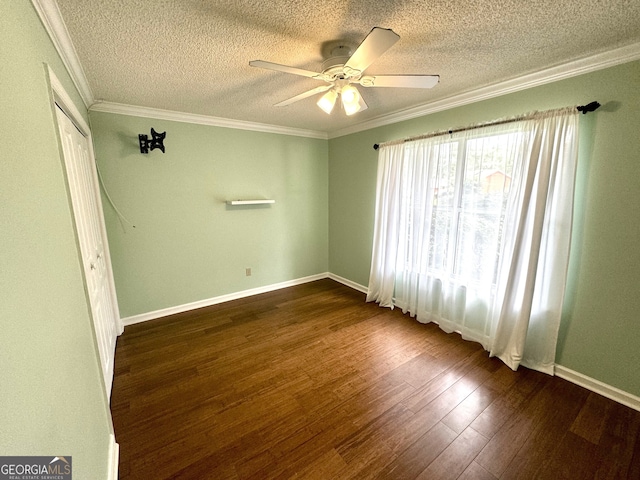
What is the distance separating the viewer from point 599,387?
1876 millimetres

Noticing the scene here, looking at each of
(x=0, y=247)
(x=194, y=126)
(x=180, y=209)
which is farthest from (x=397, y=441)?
(x=194, y=126)

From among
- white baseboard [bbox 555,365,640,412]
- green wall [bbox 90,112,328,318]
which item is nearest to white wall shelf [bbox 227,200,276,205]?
green wall [bbox 90,112,328,318]

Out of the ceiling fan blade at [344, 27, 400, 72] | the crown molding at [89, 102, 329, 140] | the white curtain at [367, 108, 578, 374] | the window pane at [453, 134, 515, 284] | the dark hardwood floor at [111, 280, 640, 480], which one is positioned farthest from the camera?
the crown molding at [89, 102, 329, 140]

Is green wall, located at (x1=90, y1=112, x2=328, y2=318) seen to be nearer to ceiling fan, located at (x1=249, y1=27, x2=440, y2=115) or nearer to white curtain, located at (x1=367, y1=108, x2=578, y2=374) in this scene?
white curtain, located at (x1=367, y1=108, x2=578, y2=374)

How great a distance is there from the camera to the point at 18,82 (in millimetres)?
840

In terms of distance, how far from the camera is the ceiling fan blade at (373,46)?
1.08 m

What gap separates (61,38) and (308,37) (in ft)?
4.34

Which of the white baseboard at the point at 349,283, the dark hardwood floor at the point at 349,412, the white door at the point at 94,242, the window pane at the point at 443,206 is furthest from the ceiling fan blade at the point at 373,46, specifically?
the white baseboard at the point at 349,283

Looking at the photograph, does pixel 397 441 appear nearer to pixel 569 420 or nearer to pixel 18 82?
pixel 569 420

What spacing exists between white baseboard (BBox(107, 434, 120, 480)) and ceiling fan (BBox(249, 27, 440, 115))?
218cm

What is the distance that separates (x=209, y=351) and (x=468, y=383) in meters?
2.24

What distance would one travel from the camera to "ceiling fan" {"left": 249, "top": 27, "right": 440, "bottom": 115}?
3.95 ft

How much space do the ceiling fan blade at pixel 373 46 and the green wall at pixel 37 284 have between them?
1.25 metres

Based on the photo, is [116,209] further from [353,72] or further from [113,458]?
[353,72]
